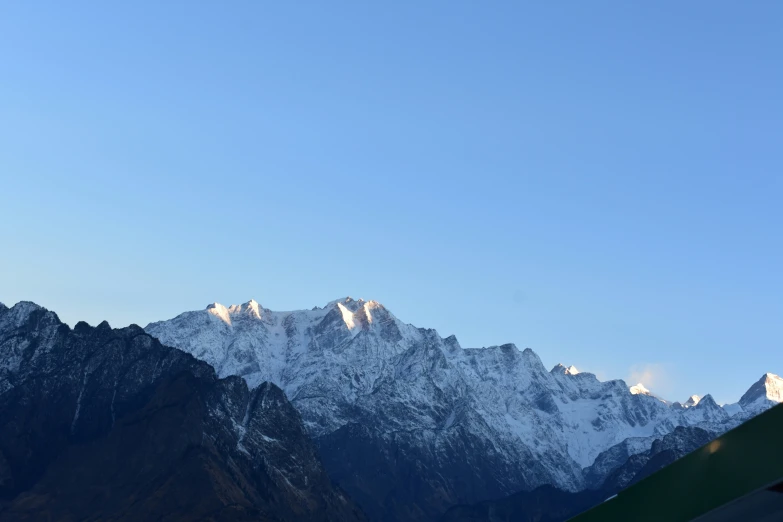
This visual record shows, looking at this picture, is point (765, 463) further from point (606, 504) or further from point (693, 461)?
point (606, 504)

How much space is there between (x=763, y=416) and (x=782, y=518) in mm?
2641

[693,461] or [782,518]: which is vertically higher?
[693,461]

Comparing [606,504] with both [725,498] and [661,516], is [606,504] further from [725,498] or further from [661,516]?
[725,498]

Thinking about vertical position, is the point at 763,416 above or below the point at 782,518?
above

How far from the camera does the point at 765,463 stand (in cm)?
2469

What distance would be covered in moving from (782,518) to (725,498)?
1447 millimetres

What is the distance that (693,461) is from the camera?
2681cm

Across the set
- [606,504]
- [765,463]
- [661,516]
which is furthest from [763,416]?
[606,504]

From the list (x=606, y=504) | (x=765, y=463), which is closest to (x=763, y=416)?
(x=765, y=463)

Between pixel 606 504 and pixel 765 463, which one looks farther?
pixel 606 504

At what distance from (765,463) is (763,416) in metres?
1.17

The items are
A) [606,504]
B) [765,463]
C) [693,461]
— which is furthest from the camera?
[606,504]

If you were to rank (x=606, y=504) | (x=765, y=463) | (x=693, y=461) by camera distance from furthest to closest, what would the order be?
(x=606, y=504), (x=693, y=461), (x=765, y=463)

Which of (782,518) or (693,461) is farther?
(693,461)
